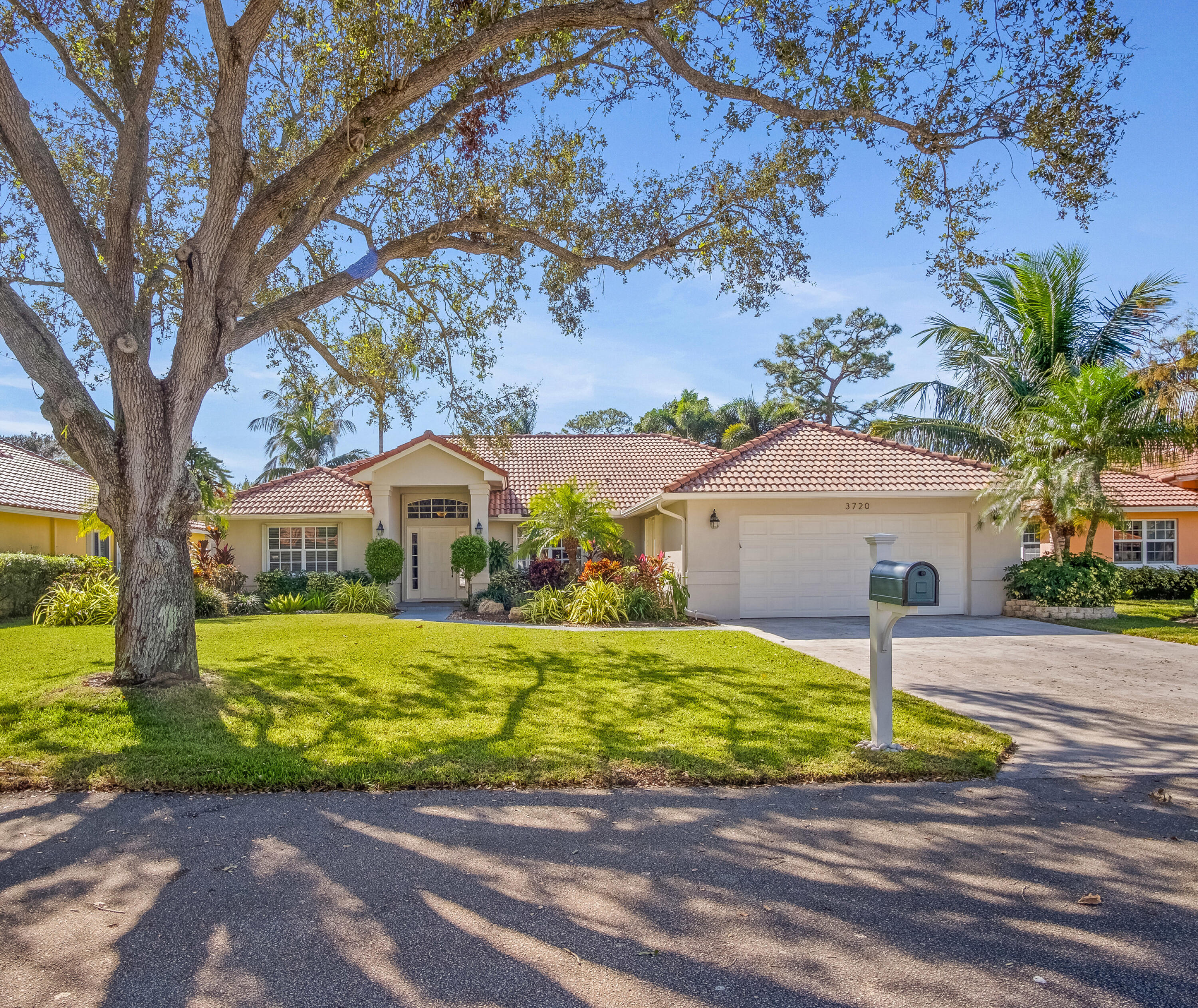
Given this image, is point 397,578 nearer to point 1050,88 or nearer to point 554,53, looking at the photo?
point 554,53

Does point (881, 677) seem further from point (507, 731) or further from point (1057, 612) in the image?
point (1057, 612)

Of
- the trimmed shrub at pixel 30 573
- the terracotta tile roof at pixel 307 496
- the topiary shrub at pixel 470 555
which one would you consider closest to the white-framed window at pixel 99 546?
the trimmed shrub at pixel 30 573

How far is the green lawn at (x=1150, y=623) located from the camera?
12.4 meters

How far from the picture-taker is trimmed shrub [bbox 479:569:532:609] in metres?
16.8

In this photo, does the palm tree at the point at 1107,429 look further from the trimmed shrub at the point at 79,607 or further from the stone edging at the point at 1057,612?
the trimmed shrub at the point at 79,607

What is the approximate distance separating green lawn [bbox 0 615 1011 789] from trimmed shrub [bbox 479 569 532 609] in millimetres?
6342

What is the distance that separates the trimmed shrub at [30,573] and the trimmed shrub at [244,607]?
3.04 meters

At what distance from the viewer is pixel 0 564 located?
16.0 m

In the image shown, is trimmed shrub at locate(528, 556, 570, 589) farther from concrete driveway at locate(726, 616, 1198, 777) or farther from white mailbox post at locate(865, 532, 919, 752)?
white mailbox post at locate(865, 532, 919, 752)

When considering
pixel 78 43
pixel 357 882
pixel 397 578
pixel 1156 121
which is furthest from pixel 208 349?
pixel 397 578

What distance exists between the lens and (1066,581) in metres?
14.9

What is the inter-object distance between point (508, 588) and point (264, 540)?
7727 mm

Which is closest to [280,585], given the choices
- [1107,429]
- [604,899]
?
[604,899]

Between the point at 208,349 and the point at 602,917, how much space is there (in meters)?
6.99
